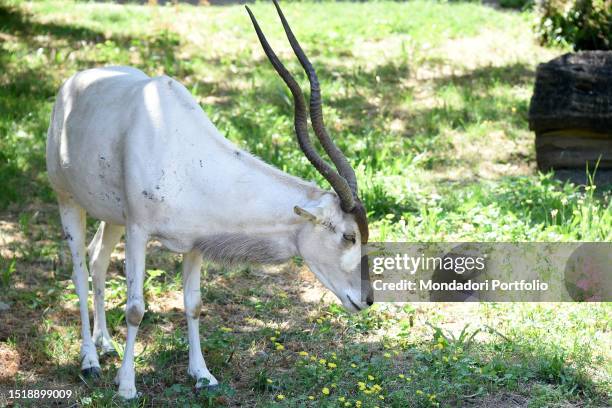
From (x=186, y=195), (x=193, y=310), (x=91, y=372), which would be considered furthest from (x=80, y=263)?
(x=186, y=195)

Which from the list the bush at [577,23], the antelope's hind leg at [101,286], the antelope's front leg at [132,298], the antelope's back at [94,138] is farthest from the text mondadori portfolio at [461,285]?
the bush at [577,23]

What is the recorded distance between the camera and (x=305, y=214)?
13.9ft

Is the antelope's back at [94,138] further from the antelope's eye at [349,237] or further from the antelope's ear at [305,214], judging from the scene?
the antelope's eye at [349,237]

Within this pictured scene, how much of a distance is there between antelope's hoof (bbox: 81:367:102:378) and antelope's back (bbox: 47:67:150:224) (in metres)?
0.79

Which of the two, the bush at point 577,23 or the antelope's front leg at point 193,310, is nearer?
the antelope's front leg at point 193,310

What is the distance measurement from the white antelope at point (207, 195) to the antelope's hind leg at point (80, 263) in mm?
369

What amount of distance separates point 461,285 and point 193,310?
73.7 inches

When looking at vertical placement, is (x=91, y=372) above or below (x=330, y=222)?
below

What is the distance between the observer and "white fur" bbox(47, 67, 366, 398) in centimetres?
439

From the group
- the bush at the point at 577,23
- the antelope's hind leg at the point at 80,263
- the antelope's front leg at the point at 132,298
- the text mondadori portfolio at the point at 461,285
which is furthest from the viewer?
the bush at the point at 577,23

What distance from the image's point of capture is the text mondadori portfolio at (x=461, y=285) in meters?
5.75

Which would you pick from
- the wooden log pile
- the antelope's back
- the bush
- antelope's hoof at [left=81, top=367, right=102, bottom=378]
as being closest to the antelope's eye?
the antelope's back

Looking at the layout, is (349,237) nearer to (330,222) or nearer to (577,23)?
(330,222)

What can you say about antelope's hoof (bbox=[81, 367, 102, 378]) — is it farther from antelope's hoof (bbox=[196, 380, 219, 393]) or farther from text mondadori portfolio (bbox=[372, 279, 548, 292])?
text mondadori portfolio (bbox=[372, 279, 548, 292])
